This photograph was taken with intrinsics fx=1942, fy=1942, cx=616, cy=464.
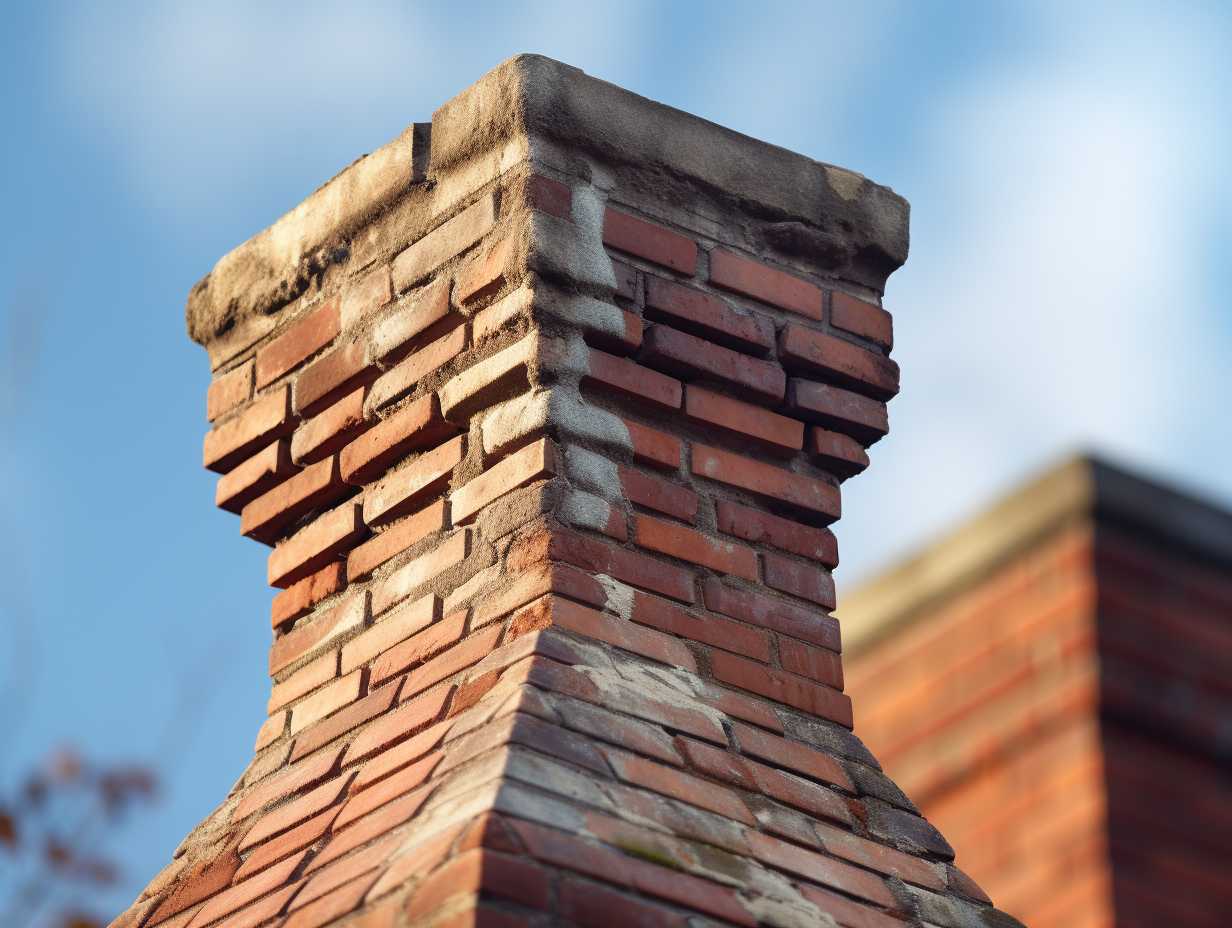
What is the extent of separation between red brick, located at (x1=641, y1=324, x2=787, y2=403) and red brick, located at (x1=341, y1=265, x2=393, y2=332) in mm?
501

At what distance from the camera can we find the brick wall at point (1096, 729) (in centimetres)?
544

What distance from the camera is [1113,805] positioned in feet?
17.9

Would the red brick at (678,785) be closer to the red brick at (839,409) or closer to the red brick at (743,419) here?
the red brick at (743,419)

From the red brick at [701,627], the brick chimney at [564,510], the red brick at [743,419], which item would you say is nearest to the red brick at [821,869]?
the brick chimney at [564,510]

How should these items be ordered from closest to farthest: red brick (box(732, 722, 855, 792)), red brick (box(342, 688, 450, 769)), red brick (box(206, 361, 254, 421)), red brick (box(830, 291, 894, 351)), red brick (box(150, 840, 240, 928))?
red brick (box(342, 688, 450, 769)) < red brick (box(732, 722, 855, 792)) < red brick (box(150, 840, 240, 928)) < red brick (box(830, 291, 894, 351)) < red brick (box(206, 361, 254, 421))

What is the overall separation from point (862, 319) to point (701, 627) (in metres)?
0.75

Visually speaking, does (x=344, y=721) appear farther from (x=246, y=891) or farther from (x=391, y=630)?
(x=246, y=891)

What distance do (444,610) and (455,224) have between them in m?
0.68

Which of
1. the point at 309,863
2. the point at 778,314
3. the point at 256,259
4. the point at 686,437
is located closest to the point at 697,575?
the point at 686,437

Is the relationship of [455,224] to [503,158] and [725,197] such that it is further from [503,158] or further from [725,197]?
[725,197]

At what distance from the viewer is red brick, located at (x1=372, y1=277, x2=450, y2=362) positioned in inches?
129

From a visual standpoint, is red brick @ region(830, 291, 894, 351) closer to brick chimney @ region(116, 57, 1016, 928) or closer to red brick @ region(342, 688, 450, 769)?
brick chimney @ region(116, 57, 1016, 928)

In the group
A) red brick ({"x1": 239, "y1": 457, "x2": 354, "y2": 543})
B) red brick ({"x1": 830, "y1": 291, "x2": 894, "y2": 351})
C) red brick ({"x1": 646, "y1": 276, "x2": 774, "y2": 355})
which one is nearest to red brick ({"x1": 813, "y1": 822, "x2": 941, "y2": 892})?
red brick ({"x1": 646, "y1": 276, "x2": 774, "y2": 355})

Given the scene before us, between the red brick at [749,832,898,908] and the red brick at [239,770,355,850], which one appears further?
the red brick at [239,770,355,850]
